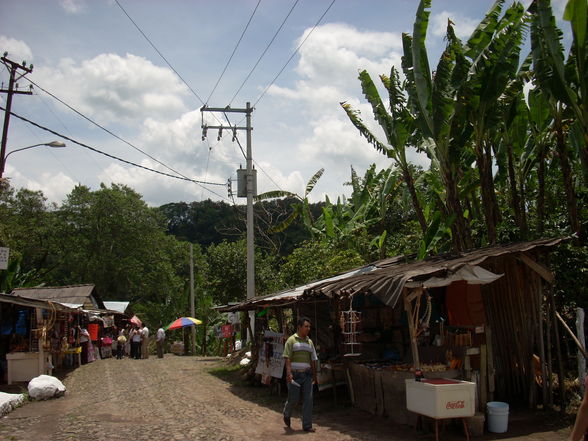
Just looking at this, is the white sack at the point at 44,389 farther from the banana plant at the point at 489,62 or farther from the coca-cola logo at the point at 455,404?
the banana plant at the point at 489,62

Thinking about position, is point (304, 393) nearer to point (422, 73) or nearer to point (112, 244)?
point (422, 73)

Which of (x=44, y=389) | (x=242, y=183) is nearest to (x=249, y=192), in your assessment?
(x=242, y=183)

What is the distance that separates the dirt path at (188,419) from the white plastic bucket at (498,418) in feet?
0.47

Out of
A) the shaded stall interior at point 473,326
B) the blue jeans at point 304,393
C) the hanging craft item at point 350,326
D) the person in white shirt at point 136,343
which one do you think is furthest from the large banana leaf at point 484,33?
the person in white shirt at point 136,343

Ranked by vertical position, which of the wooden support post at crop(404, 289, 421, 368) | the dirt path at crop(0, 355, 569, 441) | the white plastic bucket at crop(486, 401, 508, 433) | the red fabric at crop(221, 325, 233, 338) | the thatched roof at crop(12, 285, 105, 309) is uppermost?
the thatched roof at crop(12, 285, 105, 309)

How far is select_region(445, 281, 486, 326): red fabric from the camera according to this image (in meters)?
9.35

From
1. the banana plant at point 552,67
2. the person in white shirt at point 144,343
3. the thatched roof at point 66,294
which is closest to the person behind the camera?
the banana plant at point 552,67

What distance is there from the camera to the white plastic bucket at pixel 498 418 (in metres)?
7.99

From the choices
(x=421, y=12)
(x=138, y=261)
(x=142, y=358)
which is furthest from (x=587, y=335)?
(x=138, y=261)

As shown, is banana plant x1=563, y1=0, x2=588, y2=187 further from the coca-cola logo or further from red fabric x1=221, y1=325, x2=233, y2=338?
red fabric x1=221, y1=325, x2=233, y2=338

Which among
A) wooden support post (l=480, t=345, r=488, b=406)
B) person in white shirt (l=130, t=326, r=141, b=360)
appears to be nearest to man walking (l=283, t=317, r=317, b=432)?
wooden support post (l=480, t=345, r=488, b=406)

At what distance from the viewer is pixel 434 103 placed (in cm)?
1055

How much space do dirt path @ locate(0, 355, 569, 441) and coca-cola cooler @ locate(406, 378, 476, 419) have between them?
596mm

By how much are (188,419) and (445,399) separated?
477 centimetres
